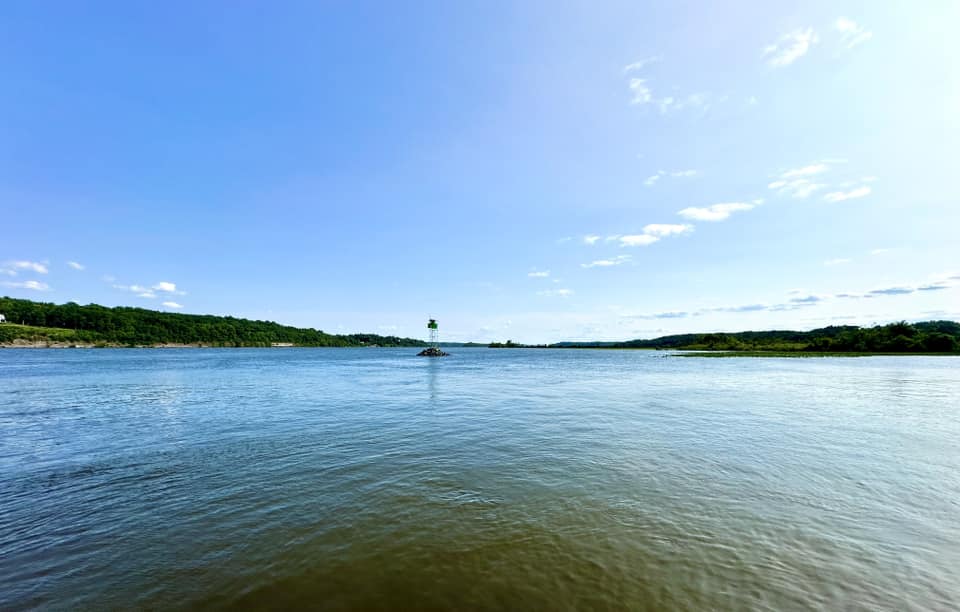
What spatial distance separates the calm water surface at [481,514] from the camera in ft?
20.0

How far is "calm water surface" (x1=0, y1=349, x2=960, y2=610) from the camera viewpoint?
20.0ft

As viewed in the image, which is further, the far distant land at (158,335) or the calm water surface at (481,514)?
the far distant land at (158,335)

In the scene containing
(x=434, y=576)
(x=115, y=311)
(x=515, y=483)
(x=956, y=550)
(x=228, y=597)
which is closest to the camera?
(x=228, y=597)

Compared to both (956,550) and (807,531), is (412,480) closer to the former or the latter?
(807,531)

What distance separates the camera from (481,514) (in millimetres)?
8922

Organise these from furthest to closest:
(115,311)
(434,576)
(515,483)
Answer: (115,311)
(515,483)
(434,576)

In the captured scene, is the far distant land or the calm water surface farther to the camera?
the far distant land

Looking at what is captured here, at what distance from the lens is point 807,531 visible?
8.07 metres

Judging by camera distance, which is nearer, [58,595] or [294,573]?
[58,595]

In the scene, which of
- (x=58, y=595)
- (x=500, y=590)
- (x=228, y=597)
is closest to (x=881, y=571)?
(x=500, y=590)

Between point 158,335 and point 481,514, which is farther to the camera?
point 158,335

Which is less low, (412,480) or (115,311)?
(115,311)

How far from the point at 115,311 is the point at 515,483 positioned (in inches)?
10736

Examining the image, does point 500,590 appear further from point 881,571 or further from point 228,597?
point 881,571
